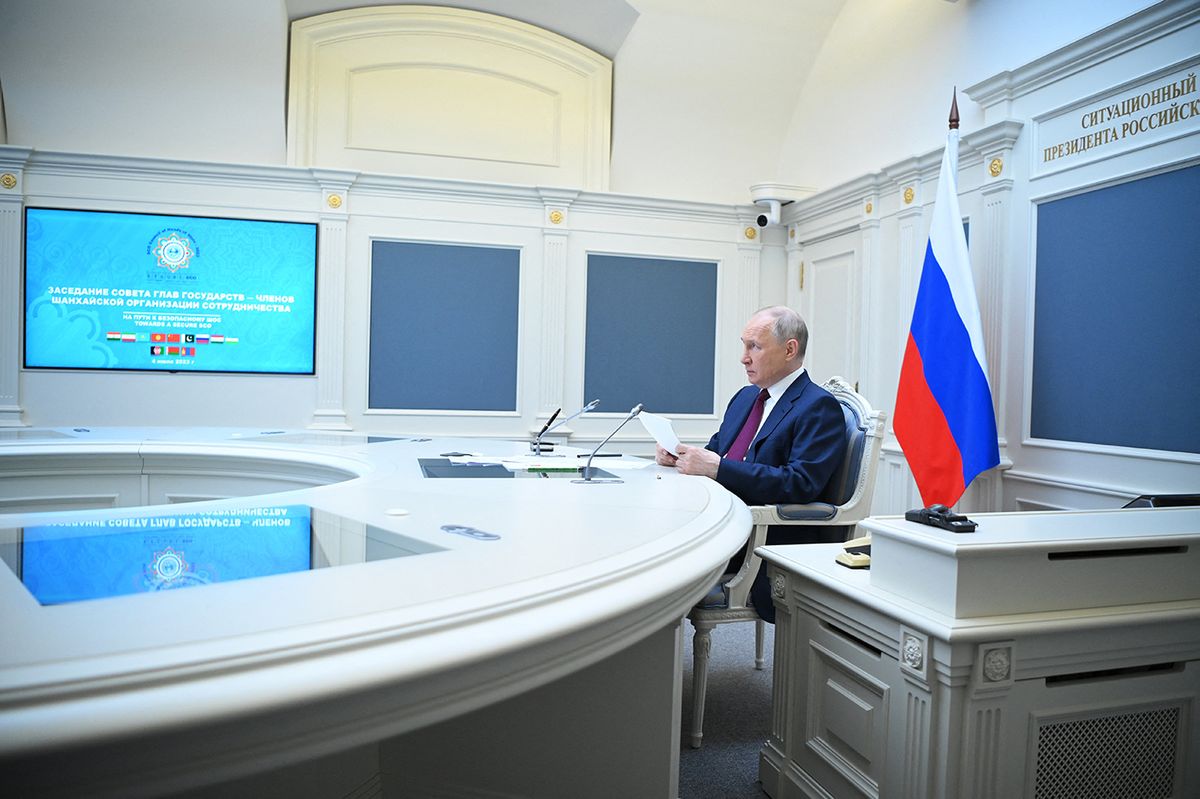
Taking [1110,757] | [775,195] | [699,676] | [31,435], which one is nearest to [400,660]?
[1110,757]

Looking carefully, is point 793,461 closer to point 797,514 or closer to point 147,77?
point 797,514

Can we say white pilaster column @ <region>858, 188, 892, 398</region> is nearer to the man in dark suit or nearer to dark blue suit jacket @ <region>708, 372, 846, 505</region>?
the man in dark suit

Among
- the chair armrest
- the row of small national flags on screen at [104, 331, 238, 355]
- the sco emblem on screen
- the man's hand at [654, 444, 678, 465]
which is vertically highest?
the sco emblem on screen

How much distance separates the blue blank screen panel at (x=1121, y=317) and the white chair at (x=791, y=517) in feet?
4.14

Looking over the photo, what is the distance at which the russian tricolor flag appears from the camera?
11.4 ft

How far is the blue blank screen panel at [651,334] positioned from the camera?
19.4 feet

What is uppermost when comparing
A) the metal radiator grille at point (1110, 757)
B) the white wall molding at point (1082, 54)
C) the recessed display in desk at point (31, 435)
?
the white wall molding at point (1082, 54)

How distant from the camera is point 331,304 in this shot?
5.48 metres

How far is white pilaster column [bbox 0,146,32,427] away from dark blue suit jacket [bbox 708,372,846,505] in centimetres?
466

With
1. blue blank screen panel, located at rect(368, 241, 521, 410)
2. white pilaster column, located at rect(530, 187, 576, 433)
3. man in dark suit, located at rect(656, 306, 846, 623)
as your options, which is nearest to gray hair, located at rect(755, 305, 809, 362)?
man in dark suit, located at rect(656, 306, 846, 623)

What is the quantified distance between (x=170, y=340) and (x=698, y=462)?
160 inches

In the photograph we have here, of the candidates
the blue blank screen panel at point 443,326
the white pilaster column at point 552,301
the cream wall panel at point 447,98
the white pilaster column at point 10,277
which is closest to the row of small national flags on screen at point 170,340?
the white pilaster column at point 10,277

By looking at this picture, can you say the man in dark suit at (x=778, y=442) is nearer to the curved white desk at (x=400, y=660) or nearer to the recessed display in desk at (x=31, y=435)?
the curved white desk at (x=400, y=660)

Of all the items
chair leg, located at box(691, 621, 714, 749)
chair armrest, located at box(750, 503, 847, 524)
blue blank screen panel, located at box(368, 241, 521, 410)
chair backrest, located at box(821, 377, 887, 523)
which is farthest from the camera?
blue blank screen panel, located at box(368, 241, 521, 410)
